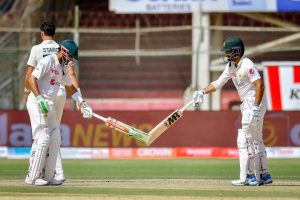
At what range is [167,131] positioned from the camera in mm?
19703

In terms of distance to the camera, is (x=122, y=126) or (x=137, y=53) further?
(x=137, y=53)

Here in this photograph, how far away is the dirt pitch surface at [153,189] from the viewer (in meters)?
10.1

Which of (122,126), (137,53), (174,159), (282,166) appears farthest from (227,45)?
(137,53)

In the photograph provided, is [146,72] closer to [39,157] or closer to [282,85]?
[282,85]

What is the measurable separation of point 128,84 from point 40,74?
1355 centimetres

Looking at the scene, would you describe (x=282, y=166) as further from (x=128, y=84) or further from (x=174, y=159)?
(x=128, y=84)

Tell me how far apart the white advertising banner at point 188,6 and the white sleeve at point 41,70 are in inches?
473

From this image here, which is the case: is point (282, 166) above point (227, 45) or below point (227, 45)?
below

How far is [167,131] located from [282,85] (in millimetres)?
2885

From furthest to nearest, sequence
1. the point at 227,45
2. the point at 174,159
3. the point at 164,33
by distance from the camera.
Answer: the point at 164,33 → the point at 174,159 → the point at 227,45

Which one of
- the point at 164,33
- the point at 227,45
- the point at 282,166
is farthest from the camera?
the point at 164,33

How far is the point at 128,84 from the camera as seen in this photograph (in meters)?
24.9

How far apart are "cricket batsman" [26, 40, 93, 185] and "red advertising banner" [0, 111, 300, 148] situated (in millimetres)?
8187

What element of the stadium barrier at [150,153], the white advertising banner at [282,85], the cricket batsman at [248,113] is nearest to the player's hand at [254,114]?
the cricket batsman at [248,113]
